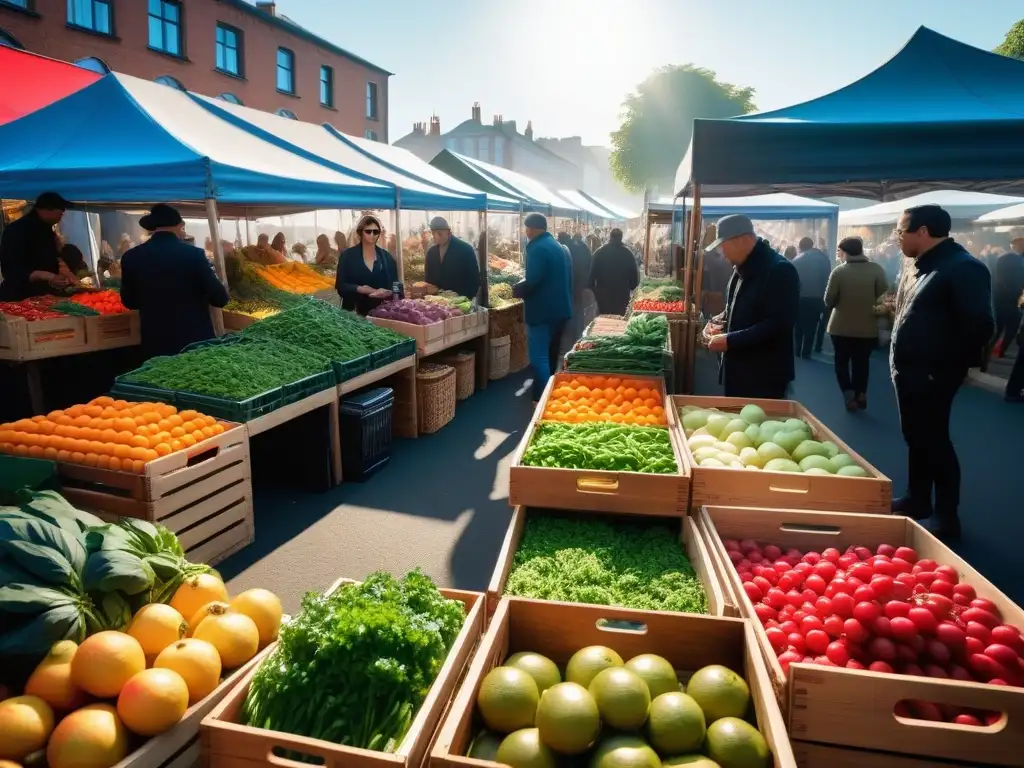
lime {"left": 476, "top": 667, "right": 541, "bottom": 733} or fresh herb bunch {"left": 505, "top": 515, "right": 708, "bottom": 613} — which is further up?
lime {"left": 476, "top": 667, "right": 541, "bottom": 733}

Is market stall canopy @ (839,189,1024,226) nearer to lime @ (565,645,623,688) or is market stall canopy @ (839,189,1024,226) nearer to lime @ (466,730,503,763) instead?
lime @ (565,645,623,688)

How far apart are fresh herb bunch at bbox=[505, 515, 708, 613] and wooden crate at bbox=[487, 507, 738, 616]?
0.03m

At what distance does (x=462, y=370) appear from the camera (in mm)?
8359

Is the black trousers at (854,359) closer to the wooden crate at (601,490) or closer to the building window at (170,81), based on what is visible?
the wooden crate at (601,490)

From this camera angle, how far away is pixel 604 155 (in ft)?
343

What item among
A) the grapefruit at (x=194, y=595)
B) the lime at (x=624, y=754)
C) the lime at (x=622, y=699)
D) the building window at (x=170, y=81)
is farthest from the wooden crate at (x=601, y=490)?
the building window at (x=170, y=81)

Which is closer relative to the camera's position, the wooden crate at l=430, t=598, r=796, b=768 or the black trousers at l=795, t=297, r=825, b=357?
the wooden crate at l=430, t=598, r=796, b=768

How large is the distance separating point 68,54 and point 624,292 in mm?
15533

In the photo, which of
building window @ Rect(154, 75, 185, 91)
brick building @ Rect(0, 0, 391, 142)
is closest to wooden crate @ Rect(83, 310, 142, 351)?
brick building @ Rect(0, 0, 391, 142)

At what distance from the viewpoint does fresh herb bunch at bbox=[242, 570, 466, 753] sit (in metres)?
1.84

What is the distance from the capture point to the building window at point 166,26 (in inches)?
806

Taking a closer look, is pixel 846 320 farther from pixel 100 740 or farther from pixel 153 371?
pixel 100 740

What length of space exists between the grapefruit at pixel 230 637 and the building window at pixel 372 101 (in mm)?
32940

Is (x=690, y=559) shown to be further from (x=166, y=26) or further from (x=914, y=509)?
(x=166, y=26)
